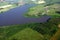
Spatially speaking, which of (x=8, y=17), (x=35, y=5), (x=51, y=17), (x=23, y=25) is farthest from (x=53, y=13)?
(x=8, y=17)

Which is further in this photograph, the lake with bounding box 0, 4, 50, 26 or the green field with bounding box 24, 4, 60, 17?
the green field with bounding box 24, 4, 60, 17

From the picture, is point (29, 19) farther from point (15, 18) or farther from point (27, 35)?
point (27, 35)

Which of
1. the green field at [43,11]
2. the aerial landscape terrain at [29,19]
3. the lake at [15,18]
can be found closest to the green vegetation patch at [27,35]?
the aerial landscape terrain at [29,19]

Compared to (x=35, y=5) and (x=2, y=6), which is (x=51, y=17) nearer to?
(x=35, y=5)

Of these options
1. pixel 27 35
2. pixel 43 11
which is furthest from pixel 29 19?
pixel 27 35

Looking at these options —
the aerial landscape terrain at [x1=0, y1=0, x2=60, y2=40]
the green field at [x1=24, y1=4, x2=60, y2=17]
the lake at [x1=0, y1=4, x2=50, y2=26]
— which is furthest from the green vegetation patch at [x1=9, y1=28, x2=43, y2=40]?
the green field at [x1=24, y1=4, x2=60, y2=17]

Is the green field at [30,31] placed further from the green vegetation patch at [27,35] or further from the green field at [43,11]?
the green field at [43,11]

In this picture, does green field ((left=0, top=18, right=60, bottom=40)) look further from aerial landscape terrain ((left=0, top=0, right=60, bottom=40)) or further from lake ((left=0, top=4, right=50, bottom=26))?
lake ((left=0, top=4, right=50, bottom=26))

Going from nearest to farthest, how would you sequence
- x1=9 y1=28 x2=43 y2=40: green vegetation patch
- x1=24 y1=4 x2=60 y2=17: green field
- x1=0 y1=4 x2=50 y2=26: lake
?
x1=9 y1=28 x2=43 y2=40: green vegetation patch < x1=0 y1=4 x2=50 y2=26: lake < x1=24 y1=4 x2=60 y2=17: green field

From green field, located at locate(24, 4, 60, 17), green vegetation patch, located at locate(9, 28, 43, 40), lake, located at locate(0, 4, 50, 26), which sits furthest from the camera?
green field, located at locate(24, 4, 60, 17)
